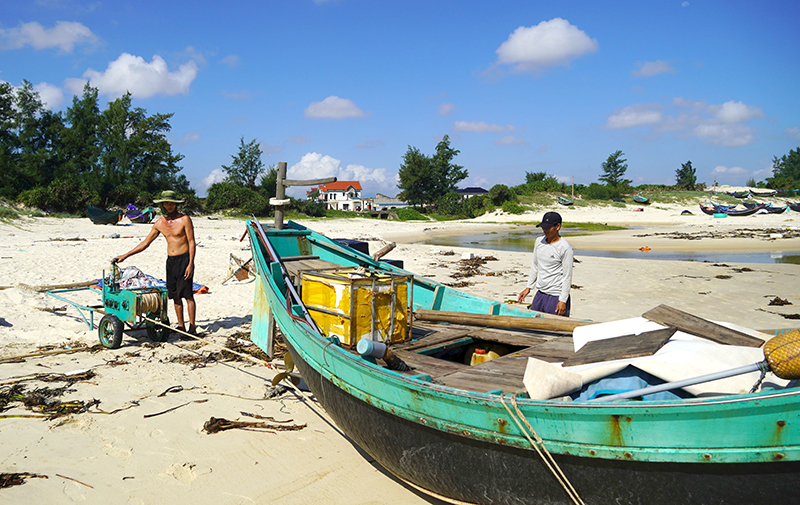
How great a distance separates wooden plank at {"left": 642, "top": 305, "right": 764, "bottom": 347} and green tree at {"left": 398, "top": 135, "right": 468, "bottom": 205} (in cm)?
5759

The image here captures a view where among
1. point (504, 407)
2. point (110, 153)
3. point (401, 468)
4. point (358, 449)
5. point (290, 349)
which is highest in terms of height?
point (110, 153)

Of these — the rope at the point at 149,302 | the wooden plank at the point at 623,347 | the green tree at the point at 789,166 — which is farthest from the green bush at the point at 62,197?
the green tree at the point at 789,166

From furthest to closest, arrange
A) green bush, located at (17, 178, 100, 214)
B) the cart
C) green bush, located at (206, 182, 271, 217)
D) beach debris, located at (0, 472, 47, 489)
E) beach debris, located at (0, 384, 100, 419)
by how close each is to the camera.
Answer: green bush, located at (206, 182, 271, 217), green bush, located at (17, 178, 100, 214), the cart, beach debris, located at (0, 384, 100, 419), beach debris, located at (0, 472, 47, 489)

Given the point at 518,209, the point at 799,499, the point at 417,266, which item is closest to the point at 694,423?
the point at 799,499

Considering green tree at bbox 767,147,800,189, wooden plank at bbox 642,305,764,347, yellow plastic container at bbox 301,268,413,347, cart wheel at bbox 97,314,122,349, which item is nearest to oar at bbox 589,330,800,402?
wooden plank at bbox 642,305,764,347

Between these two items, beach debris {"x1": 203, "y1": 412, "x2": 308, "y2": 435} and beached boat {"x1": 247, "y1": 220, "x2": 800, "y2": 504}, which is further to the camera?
beach debris {"x1": 203, "y1": 412, "x2": 308, "y2": 435}

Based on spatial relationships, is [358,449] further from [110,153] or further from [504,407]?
[110,153]

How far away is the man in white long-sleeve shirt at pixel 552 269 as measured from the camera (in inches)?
207

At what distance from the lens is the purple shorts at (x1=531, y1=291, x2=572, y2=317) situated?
17.8 feet

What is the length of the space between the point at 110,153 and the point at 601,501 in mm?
42815

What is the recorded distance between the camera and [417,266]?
15.5 metres

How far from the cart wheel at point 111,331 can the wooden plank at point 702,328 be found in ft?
19.7

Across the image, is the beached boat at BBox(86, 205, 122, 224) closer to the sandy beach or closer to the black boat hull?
the sandy beach

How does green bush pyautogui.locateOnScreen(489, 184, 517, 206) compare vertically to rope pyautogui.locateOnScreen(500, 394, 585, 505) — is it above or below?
above
